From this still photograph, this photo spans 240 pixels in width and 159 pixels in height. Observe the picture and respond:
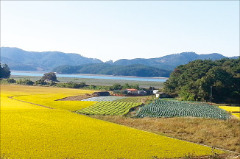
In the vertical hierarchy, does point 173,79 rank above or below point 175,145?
above

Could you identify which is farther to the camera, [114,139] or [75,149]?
[114,139]

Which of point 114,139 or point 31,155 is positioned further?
point 114,139

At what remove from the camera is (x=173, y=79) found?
64062mm

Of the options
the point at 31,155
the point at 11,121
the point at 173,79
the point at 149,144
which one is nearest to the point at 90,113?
the point at 11,121

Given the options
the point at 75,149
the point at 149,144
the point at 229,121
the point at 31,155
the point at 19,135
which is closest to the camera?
the point at 31,155

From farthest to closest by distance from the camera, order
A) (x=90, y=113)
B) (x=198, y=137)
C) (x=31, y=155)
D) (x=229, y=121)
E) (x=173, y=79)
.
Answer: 1. (x=173, y=79)
2. (x=90, y=113)
3. (x=229, y=121)
4. (x=198, y=137)
5. (x=31, y=155)

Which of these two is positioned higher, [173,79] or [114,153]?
[173,79]

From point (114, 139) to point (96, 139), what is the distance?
1.32 m

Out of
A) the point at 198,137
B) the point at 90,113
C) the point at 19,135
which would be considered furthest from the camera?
the point at 90,113

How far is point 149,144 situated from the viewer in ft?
62.0

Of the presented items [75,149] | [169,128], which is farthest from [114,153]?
[169,128]

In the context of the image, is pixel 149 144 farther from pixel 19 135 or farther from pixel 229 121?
pixel 229 121

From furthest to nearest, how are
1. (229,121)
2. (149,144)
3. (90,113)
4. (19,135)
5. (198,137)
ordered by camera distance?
(90,113) < (229,121) < (198,137) < (19,135) < (149,144)

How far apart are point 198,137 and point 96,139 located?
8655mm
